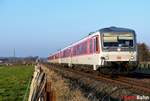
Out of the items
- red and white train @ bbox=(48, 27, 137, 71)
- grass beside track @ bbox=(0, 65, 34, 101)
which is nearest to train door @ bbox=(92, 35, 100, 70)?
red and white train @ bbox=(48, 27, 137, 71)

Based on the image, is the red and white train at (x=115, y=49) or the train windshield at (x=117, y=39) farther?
the train windshield at (x=117, y=39)

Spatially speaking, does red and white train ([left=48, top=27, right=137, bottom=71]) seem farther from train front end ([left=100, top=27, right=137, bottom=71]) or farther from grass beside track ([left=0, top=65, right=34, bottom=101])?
grass beside track ([left=0, top=65, right=34, bottom=101])

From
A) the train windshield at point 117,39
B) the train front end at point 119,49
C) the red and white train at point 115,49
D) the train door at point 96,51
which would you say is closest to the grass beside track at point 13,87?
the train door at point 96,51

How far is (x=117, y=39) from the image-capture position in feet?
89.0

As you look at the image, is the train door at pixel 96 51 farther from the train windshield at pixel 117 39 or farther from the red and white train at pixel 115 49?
the train windshield at pixel 117 39

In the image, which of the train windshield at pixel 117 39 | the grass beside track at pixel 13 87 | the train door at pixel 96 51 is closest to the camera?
the grass beside track at pixel 13 87

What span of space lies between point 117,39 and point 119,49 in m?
0.74

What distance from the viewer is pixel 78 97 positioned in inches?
579

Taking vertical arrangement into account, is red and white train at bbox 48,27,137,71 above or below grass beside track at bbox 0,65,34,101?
above

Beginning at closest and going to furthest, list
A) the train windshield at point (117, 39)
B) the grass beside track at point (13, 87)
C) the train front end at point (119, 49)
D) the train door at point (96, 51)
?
the train front end at point (119, 49), the grass beside track at point (13, 87), the train windshield at point (117, 39), the train door at point (96, 51)

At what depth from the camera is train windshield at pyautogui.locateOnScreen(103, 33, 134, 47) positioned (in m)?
27.0

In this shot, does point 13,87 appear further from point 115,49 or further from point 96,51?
point 115,49

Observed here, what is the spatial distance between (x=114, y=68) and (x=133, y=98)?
39.4 feet

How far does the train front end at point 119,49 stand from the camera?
→ 26484 millimetres
